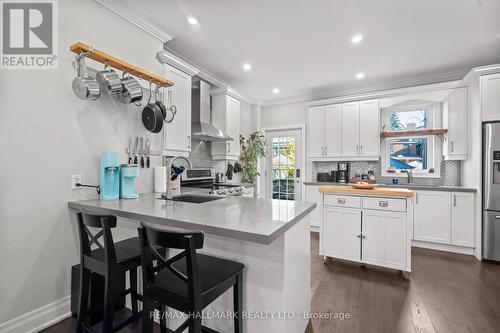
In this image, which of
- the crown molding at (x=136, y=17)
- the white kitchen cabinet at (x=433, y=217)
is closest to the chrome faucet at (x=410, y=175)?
the white kitchen cabinet at (x=433, y=217)

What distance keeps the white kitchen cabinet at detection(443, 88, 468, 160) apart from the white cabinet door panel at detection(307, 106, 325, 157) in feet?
6.24

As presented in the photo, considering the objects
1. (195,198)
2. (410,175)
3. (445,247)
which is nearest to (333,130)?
(410,175)

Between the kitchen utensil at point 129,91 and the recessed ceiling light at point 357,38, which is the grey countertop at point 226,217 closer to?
the kitchen utensil at point 129,91

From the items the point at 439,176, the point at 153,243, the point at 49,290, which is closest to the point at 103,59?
the point at 153,243

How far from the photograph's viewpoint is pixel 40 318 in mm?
1681

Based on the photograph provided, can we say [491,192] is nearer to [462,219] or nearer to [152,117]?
[462,219]

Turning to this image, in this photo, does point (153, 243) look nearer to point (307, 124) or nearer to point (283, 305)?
point (283, 305)

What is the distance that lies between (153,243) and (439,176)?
4.56m

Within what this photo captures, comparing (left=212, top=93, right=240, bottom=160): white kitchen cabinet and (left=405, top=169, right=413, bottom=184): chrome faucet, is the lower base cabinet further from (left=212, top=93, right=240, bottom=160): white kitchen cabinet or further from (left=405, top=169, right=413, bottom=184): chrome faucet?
(left=212, top=93, right=240, bottom=160): white kitchen cabinet

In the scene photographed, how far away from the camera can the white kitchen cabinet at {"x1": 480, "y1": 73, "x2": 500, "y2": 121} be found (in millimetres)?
3006

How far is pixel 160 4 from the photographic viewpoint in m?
2.17

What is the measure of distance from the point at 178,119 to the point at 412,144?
12.8 feet

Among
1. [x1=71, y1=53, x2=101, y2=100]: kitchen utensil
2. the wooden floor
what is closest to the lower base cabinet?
the wooden floor

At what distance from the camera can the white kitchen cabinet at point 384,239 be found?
250 cm
